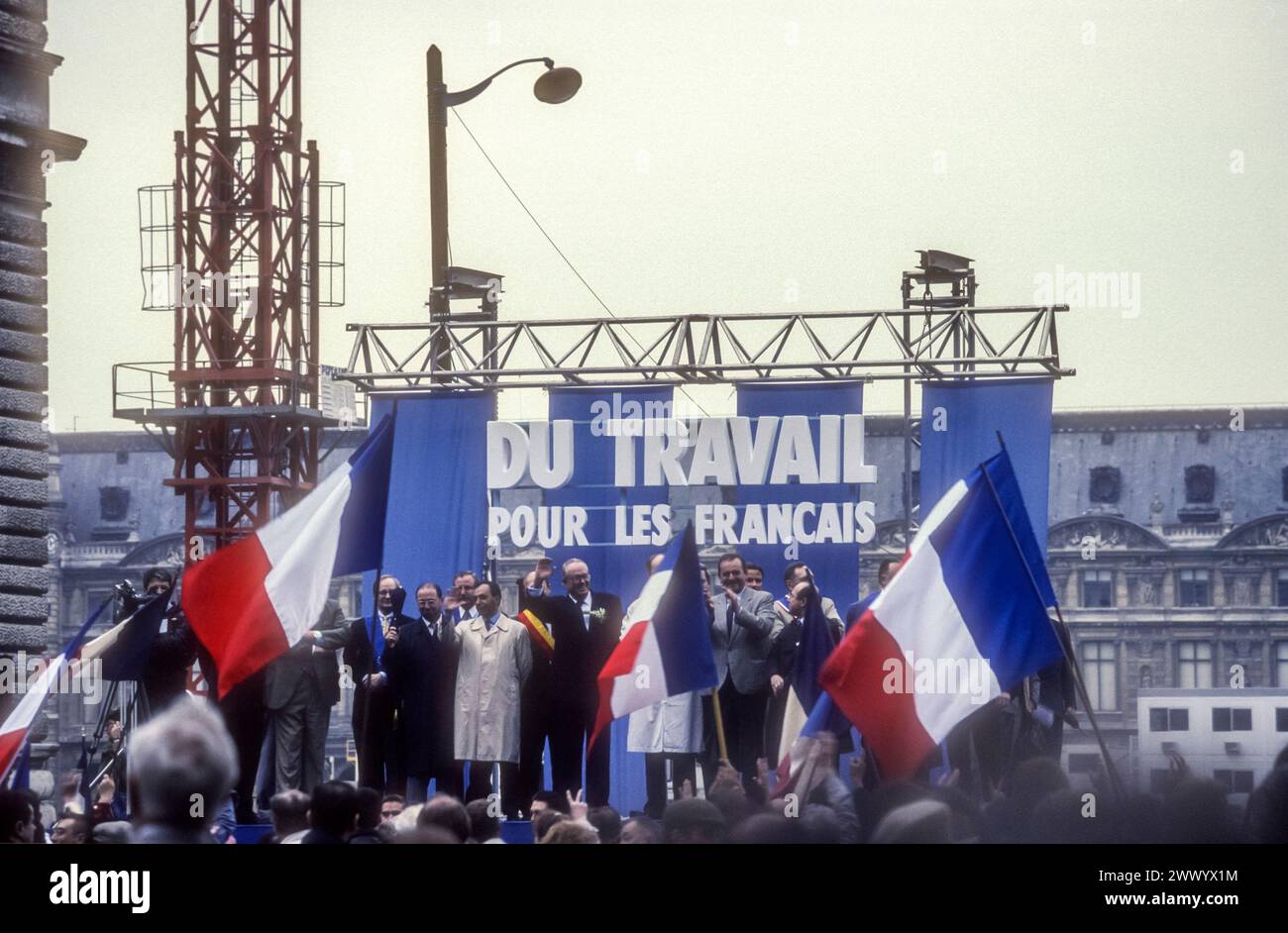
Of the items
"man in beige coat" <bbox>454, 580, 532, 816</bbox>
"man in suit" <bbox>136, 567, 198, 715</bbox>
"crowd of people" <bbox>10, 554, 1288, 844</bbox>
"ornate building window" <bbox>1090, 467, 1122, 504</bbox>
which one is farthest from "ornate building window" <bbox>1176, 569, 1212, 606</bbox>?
"man in suit" <bbox>136, 567, 198, 715</bbox>

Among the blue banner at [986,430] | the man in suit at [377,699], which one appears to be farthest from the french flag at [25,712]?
the blue banner at [986,430]

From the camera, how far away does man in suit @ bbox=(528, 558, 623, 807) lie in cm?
1182

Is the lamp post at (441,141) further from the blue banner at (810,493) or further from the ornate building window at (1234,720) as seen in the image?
the ornate building window at (1234,720)

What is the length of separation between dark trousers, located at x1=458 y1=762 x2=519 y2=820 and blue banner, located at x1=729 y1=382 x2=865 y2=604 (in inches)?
98.9

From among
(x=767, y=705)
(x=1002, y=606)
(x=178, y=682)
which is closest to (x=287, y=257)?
(x=178, y=682)

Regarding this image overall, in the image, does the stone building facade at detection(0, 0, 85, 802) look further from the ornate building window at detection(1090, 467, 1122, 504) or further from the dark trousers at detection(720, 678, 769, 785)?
the ornate building window at detection(1090, 467, 1122, 504)

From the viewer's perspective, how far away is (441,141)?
42.2 ft

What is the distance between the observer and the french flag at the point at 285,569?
32.4 ft

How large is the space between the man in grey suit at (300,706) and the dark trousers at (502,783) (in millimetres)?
848

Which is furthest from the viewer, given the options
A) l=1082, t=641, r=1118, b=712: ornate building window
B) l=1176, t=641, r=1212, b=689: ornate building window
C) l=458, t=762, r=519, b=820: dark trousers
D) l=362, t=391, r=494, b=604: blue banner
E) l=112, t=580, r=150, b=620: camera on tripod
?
l=1082, t=641, r=1118, b=712: ornate building window
